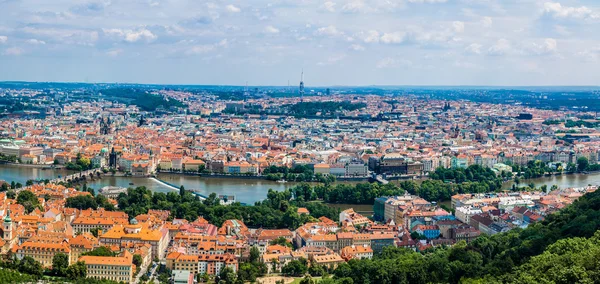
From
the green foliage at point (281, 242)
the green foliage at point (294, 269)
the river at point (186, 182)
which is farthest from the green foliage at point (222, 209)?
the green foliage at point (294, 269)

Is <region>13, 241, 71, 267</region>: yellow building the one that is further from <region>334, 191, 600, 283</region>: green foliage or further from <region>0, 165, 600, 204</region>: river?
<region>0, 165, 600, 204</region>: river

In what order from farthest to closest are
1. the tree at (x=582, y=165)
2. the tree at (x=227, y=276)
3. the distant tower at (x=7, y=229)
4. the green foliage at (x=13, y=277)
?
the tree at (x=582, y=165) < the distant tower at (x=7, y=229) < the tree at (x=227, y=276) < the green foliage at (x=13, y=277)

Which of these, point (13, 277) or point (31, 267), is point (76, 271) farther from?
point (13, 277)

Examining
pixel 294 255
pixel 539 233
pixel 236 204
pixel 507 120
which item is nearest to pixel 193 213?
pixel 236 204

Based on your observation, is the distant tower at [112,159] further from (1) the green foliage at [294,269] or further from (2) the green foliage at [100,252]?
(1) the green foliage at [294,269]

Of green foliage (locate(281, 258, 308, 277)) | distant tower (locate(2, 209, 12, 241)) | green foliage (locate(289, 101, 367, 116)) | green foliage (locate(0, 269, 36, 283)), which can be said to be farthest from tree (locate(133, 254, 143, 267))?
green foliage (locate(289, 101, 367, 116))
